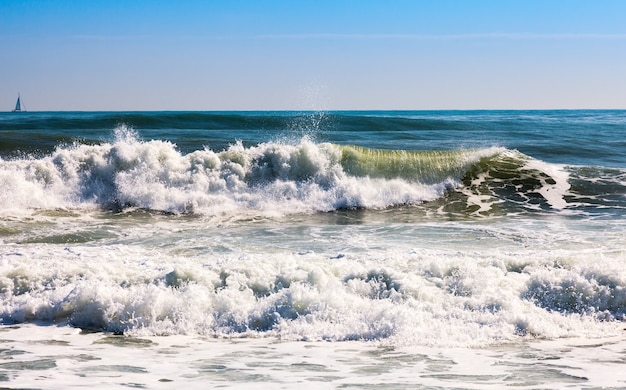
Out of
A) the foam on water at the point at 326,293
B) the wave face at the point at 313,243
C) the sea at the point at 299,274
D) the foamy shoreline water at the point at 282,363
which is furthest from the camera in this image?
the wave face at the point at 313,243

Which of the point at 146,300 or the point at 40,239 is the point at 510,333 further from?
the point at 40,239

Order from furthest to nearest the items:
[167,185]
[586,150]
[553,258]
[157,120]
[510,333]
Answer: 1. [157,120]
2. [586,150]
3. [167,185]
4. [553,258]
5. [510,333]

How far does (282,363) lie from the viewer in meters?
6.25

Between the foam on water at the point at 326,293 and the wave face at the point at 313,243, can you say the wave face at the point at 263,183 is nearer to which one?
the wave face at the point at 313,243

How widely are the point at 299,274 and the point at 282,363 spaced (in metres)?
2.44

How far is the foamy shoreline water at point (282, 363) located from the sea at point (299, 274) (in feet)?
0.09

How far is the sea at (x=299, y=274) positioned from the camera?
6.18 m

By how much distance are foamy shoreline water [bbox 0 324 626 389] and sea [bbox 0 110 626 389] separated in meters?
0.03

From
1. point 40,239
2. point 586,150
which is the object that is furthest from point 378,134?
point 40,239

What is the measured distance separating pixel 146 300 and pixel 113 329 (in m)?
0.50

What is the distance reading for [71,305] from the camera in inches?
306

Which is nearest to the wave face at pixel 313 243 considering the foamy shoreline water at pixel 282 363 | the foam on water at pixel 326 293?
the foam on water at pixel 326 293

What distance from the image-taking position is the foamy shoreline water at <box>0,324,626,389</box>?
5633 millimetres

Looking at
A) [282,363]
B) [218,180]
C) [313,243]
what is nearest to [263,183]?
[218,180]
